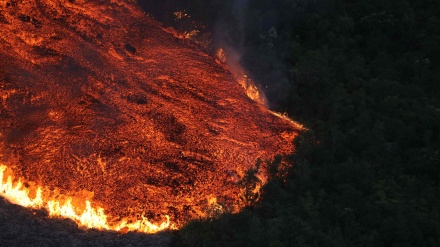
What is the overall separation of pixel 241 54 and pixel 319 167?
10.6ft

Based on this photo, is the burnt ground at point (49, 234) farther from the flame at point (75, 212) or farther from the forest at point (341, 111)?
the forest at point (341, 111)

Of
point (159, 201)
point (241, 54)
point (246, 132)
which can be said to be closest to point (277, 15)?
point (241, 54)

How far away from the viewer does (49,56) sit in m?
9.13

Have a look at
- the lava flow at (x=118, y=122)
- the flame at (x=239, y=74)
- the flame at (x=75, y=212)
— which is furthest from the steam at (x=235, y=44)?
the flame at (x=75, y=212)

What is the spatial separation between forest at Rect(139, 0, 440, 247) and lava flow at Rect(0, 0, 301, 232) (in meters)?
0.54

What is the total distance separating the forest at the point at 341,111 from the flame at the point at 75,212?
55 centimetres

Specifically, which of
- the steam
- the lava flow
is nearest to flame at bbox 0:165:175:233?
the lava flow

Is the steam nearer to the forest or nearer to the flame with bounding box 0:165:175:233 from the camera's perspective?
the forest

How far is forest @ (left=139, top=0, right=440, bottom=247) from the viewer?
22.3ft

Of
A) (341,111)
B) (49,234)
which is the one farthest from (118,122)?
(341,111)

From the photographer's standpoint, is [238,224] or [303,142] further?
[303,142]

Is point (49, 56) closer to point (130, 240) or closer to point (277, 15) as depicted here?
point (130, 240)

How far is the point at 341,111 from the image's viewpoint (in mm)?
8992

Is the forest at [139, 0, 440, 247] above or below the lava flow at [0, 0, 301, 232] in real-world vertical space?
above
